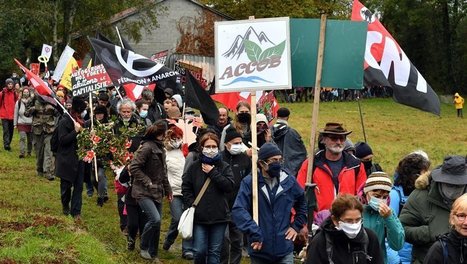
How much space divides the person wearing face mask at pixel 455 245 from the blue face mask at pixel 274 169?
7.91 feet

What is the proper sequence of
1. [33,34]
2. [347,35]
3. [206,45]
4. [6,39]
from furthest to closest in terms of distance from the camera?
[206,45]
[33,34]
[6,39]
[347,35]

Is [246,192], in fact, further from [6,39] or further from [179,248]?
[6,39]

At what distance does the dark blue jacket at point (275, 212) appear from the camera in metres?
8.14

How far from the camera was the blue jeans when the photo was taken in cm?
992

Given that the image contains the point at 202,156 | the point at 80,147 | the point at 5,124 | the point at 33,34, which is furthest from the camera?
the point at 33,34

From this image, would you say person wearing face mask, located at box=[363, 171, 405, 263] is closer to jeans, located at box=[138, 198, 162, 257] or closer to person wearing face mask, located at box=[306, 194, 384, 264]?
person wearing face mask, located at box=[306, 194, 384, 264]

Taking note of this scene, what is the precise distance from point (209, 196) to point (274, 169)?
1.98 m

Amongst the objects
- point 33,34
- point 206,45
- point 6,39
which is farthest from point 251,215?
point 206,45

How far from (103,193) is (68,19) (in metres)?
40.3

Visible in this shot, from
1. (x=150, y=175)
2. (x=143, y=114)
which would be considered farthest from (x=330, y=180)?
(x=143, y=114)

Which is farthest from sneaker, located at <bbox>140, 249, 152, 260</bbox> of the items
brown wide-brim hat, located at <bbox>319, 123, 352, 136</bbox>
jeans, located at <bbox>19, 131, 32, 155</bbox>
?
jeans, located at <bbox>19, 131, 32, 155</bbox>

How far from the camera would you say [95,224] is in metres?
13.7

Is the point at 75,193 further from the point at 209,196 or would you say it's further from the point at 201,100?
the point at 209,196

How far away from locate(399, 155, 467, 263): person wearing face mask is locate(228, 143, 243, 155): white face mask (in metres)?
3.40
